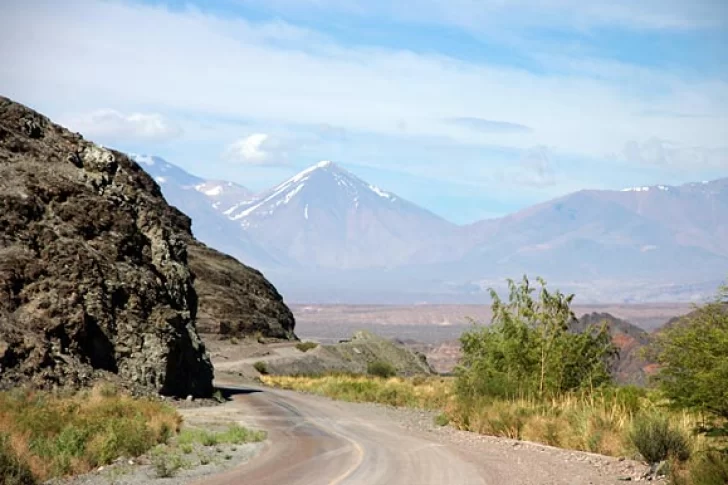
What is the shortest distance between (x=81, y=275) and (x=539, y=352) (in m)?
15.7

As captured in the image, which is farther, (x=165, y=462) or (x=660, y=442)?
(x=165, y=462)

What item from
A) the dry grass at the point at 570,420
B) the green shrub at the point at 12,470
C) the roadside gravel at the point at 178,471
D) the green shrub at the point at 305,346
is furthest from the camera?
the green shrub at the point at 305,346

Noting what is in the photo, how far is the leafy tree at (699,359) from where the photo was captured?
1611 centimetres

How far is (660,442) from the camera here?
18.6 m

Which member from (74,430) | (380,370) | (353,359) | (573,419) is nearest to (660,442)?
(573,419)

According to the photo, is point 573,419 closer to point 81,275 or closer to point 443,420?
point 443,420

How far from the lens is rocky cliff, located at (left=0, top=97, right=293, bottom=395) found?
93.7 ft

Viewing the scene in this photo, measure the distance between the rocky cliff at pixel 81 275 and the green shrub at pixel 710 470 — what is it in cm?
1860

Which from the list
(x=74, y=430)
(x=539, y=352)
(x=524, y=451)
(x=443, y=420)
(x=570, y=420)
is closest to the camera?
(x=74, y=430)

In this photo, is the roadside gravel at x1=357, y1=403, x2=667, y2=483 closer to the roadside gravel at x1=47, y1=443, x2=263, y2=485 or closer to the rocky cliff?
the roadside gravel at x1=47, y1=443, x2=263, y2=485

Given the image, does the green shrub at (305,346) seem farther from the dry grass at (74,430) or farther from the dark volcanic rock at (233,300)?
the dry grass at (74,430)

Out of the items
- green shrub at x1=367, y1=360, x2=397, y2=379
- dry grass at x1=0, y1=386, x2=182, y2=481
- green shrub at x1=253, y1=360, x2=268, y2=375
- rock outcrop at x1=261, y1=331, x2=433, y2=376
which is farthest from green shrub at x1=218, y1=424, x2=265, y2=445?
green shrub at x1=367, y1=360, x2=397, y2=379

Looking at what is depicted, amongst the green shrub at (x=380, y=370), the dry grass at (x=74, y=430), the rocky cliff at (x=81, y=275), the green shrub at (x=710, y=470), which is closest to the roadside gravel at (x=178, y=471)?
the dry grass at (x=74, y=430)

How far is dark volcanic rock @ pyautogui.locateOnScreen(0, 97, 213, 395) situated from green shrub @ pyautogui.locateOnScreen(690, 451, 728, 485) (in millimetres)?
18625
